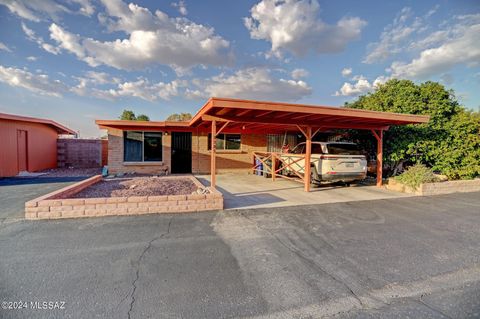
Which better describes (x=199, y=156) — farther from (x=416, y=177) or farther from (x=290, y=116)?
(x=416, y=177)

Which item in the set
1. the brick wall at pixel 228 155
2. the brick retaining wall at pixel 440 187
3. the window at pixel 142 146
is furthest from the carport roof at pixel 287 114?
the window at pixel 142 146

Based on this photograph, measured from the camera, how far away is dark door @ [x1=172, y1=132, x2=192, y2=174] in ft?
38.9

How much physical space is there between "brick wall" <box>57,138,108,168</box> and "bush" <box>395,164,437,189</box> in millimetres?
17589

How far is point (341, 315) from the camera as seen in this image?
1.97m

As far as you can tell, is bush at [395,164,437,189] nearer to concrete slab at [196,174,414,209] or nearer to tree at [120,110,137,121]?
concrete slab at [196,174,414,209]

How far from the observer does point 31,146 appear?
11977 mm

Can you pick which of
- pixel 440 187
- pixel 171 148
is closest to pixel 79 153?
pixel 171 148

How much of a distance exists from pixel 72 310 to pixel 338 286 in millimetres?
2668

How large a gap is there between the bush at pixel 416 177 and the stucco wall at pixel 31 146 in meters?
17.3

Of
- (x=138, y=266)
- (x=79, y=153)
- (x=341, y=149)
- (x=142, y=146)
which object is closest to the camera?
(x=138, y=266)

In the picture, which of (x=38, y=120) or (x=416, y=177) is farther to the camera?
(x=38, y=120)

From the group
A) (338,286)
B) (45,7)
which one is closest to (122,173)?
(45,7)

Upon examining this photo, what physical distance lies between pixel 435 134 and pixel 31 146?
19.7 meters

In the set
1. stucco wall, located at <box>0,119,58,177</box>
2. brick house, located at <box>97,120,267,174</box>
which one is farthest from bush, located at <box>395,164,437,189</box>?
stucco wall, located at <box>0,119,58,177</box>
